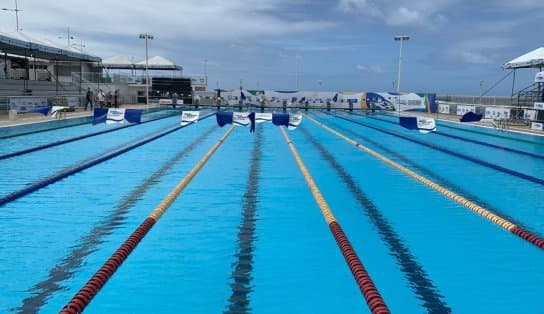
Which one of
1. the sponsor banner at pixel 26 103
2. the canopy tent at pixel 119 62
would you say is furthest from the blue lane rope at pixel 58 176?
the canopy tent at pixel 119 62

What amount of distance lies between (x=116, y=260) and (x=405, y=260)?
275cm

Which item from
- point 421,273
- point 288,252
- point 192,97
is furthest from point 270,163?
point 192,97

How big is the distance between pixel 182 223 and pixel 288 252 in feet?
4.90

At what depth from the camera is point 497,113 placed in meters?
20.0

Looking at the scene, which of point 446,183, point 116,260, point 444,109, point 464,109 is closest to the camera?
point 116,260

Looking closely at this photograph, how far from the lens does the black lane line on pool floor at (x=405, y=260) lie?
3533mm

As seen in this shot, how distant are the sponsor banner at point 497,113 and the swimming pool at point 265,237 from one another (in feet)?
34.5

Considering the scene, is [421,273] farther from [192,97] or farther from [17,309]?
[192,97]

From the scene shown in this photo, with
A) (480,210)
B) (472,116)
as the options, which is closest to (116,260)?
(480,210)

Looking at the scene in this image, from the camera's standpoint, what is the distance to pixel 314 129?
58.6 feet

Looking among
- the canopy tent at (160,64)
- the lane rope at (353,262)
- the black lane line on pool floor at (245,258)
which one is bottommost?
the black lane line on pool floor at (245,258)

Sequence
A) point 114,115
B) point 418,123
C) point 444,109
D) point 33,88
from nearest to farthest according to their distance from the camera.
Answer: point 418,123, point 114,115, point 33,88, point 444,109

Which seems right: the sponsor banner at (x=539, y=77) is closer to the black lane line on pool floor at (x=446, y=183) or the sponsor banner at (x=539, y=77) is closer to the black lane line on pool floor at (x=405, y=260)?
the black lane line on pool floor at (x=446, y=183)

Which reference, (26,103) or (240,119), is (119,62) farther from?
(240,119)
